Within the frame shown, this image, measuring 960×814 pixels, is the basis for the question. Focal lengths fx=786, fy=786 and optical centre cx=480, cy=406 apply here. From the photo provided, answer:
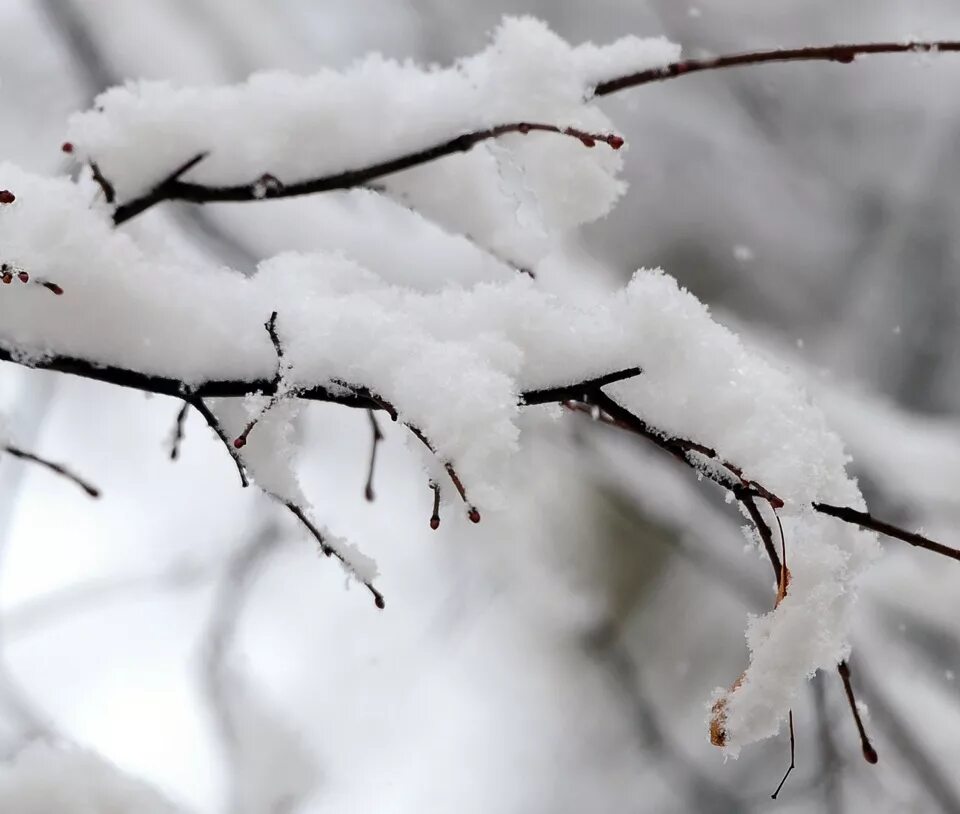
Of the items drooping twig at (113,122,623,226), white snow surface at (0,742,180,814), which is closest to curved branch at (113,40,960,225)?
drooping twig at (113,122,623,226)

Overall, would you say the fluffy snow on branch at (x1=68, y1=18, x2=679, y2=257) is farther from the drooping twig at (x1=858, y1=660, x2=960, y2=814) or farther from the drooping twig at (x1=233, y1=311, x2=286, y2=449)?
the drooping twig at (x1=858, y1=660, x2=960, y2=814)

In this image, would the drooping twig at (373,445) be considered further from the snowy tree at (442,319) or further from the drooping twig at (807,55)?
the drooping twig at (807,55)

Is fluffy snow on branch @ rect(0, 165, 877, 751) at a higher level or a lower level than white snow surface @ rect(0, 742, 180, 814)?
higher

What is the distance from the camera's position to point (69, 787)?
1.64ft

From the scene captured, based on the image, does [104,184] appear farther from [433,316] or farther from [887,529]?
[887,529]

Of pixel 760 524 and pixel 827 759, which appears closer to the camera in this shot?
pixel 760 524

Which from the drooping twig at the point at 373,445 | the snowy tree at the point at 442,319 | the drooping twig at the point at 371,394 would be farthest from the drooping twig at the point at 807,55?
the drooping twig at the point at 373,445

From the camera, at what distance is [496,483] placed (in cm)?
31

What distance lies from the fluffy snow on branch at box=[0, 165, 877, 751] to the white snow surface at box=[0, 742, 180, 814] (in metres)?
0.29

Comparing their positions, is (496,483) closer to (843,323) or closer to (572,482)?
(572,482)

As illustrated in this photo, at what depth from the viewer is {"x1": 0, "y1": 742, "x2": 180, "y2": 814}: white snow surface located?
0.48 m

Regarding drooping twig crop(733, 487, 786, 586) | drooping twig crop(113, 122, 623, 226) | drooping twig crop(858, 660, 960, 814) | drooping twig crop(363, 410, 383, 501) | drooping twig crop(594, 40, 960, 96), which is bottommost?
drooping twig crop(858, 660, 960, 814)

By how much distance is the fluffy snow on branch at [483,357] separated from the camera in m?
0.32

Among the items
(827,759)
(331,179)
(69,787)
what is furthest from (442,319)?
(827,759)
